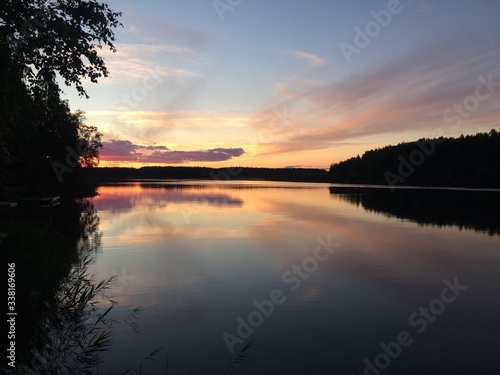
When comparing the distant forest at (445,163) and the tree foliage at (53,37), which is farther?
the distant forest at (445,163)

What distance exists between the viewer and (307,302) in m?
14.0

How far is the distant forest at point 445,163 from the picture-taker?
130250 millimetres

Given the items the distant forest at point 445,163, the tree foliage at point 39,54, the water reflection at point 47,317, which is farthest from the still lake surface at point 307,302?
the distant forest at point 445,163

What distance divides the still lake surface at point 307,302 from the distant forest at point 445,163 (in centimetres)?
11713

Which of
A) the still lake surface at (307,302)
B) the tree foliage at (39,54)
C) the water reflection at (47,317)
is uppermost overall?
the tree foliage at (39,54)

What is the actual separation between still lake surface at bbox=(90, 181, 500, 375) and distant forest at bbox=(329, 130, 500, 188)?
11713cm

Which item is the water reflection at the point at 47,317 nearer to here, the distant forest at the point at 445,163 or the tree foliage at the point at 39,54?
the tree foliage at the point at 39,54

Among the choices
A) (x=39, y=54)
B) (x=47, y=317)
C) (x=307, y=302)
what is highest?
(x=39, y=54)

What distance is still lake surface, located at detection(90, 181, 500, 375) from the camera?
9.76 m

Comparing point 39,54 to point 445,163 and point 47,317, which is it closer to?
point 47,317

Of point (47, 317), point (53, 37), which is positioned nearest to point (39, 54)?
point (53, 37)

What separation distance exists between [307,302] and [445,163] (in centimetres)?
14432

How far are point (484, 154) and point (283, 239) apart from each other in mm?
126483

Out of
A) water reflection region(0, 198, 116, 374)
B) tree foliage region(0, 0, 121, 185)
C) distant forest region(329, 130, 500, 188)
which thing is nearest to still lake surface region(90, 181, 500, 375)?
water reflection region(0, 198, 116, 374)
